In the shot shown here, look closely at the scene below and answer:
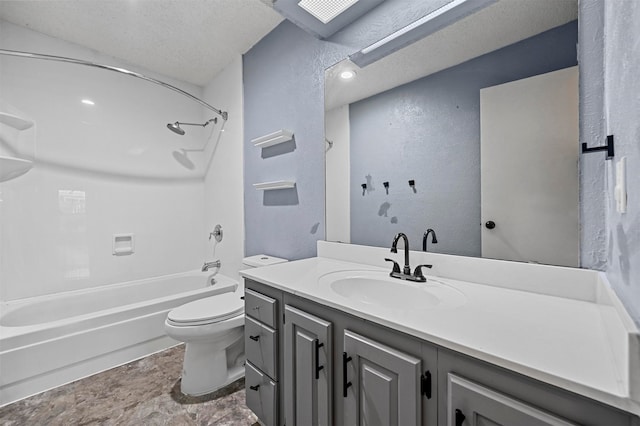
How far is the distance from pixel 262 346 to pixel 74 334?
1.46 meters

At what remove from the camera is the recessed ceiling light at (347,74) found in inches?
61.5

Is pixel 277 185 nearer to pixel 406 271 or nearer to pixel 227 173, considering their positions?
pixel 227 173

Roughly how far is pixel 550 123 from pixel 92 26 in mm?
3027

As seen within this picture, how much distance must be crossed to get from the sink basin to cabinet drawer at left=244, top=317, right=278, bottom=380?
1.16 feet

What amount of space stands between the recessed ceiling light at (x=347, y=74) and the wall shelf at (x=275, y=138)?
544 mm

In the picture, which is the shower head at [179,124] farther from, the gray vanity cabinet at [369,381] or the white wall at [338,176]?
the gray vanity cabinet at [369,381]

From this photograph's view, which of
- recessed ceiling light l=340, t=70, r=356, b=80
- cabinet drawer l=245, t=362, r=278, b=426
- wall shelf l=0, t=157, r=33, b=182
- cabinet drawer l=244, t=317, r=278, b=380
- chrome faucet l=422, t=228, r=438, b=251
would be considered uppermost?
recessed ceiling light l=340, t=70, r=356, b=80

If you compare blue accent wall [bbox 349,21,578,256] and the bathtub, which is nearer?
blue accent wall [bbox 349,21,578,256]

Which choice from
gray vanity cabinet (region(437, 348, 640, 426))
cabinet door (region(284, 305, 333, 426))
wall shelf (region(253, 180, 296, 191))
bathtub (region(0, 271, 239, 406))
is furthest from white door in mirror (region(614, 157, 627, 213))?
bathtub (region(0, 271, 239, 406))

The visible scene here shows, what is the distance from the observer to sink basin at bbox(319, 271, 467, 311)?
A: 3.41 ft

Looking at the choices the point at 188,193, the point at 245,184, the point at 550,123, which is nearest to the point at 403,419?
the point at 550,123

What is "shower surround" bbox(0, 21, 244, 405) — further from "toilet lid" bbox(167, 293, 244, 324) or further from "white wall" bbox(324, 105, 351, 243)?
"white wall" bbox(324, 105, 351, 243)

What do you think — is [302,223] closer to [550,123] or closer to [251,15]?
[550,123]

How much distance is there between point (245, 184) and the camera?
2445mm
